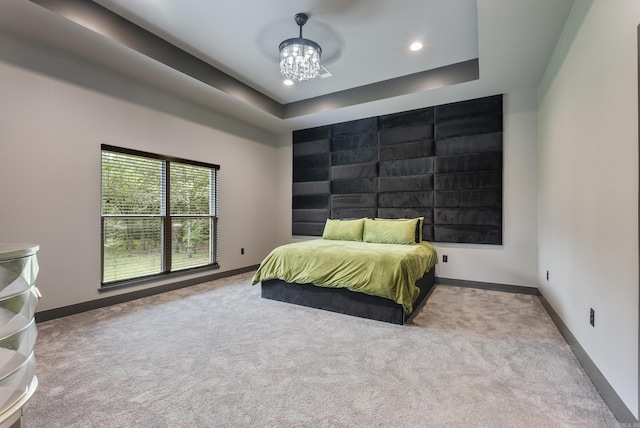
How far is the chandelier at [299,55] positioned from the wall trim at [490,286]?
11.3 ft

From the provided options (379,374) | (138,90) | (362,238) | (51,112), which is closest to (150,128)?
(138,90)

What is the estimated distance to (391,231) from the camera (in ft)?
13.8

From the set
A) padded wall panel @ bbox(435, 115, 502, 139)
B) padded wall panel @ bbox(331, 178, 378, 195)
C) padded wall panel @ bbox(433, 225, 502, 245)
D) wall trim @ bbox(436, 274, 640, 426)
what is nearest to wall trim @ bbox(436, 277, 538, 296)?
wall trim @ bbox(436, 274, 640, 426)

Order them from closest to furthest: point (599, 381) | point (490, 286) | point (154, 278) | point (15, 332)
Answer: point (15, 332)
point (599, 381)
point (154, 278)
point (490, 286)

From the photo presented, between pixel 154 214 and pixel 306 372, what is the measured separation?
3.02m

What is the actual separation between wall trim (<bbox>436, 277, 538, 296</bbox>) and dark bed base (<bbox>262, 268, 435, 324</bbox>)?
0.71m

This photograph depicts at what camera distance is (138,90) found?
3617mm

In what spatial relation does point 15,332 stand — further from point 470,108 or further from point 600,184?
point 470,108

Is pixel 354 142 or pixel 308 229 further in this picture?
pixel 308 229

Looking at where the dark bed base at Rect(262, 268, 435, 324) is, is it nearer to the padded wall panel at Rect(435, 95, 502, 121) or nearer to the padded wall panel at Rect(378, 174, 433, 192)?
the padded wall panel at Rect(378, 174, 433, 192)

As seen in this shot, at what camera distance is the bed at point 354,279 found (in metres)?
2.84

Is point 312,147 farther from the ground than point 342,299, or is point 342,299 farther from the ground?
point 312,147

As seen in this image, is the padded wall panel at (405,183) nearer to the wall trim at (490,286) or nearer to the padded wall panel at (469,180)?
the padded wall panel at (469,180)

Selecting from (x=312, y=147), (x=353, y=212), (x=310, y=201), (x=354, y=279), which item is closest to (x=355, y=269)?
(x=354, y=279)
